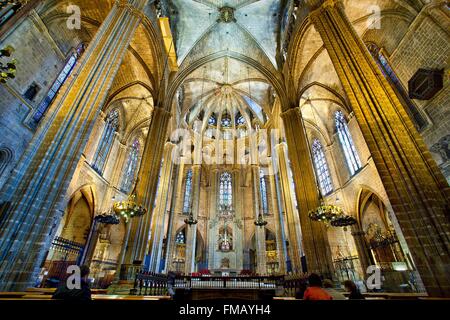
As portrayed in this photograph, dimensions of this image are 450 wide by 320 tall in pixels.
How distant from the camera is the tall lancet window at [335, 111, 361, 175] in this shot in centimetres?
1460

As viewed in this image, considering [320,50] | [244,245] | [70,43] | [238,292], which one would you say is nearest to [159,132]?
[70,43]

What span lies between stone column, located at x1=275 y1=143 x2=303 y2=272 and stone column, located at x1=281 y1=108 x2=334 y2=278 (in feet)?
14.5

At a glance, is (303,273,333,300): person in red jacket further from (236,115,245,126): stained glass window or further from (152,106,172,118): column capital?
(236,115,245,126): stained glass window

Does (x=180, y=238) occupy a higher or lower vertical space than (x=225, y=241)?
higher

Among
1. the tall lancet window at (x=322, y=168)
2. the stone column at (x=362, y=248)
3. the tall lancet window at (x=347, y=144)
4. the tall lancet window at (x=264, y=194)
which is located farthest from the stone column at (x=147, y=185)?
the tall lancet window at (x=264, y=194)

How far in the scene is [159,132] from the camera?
493 inches

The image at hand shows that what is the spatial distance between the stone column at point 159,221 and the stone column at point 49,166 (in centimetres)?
1004

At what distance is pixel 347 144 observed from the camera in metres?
15.4

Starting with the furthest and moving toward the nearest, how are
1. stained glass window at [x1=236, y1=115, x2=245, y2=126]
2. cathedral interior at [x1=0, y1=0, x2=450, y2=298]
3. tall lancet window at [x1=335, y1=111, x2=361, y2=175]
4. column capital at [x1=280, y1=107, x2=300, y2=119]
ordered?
1. stained glass window at [x1=236, y1=115, x2=245, y2=126]
2. tall lancet window at [x1=335, y1=111, x2=361, y2=175]
3. column capital at [x1=280, y1=107, x2=300, y2=119]
4. cathedral interior at [x1=0, y1=0, x2=450, y2=298]

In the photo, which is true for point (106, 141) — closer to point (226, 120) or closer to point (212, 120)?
point (212, 120)

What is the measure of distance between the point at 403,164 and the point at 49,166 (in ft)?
28.3

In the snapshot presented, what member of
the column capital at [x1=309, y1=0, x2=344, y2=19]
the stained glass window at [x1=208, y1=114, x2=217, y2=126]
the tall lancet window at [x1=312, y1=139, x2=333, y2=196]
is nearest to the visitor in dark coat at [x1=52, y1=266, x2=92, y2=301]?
the column capital at [x1=309, y1=0, x2=344, y2=19]

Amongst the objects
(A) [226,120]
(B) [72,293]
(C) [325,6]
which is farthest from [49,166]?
(A) [226,120]

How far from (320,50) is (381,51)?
3129 millimetres
